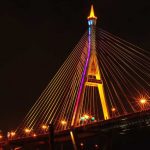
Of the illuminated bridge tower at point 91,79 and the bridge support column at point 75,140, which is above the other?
the illuminated bridge tower at point 91,79

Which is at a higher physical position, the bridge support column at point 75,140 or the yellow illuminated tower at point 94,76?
the yellow illuminated tower at point 94,76

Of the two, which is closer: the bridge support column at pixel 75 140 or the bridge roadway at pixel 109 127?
the bridge roadway at pixel 109 127

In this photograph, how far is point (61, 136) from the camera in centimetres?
4153

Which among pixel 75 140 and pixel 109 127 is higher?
pixel 109 127

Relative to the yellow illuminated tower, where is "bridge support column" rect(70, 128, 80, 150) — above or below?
below

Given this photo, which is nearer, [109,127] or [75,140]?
[109,127]

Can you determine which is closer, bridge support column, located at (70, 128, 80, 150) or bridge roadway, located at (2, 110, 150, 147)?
bridge roadway, located at (2, 110, 150, 147)

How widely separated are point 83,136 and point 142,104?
12030 mm

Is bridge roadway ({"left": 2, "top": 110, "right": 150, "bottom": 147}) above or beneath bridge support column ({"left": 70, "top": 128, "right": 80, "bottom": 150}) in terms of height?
above

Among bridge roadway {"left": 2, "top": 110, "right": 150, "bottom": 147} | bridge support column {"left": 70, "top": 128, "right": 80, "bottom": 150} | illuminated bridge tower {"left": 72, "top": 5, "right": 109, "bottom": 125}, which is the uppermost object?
illuminated bridge tower {"left": 72, "top": 5, "right": 109, "bottom": 125}

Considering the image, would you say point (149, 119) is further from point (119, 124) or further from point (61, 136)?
point (61, 136)

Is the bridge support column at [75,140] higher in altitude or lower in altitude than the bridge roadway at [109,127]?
lower

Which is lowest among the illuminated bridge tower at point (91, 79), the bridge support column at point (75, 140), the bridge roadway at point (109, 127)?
the bridge support column at point (75, 140)

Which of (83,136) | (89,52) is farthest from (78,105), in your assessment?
(83,136)
